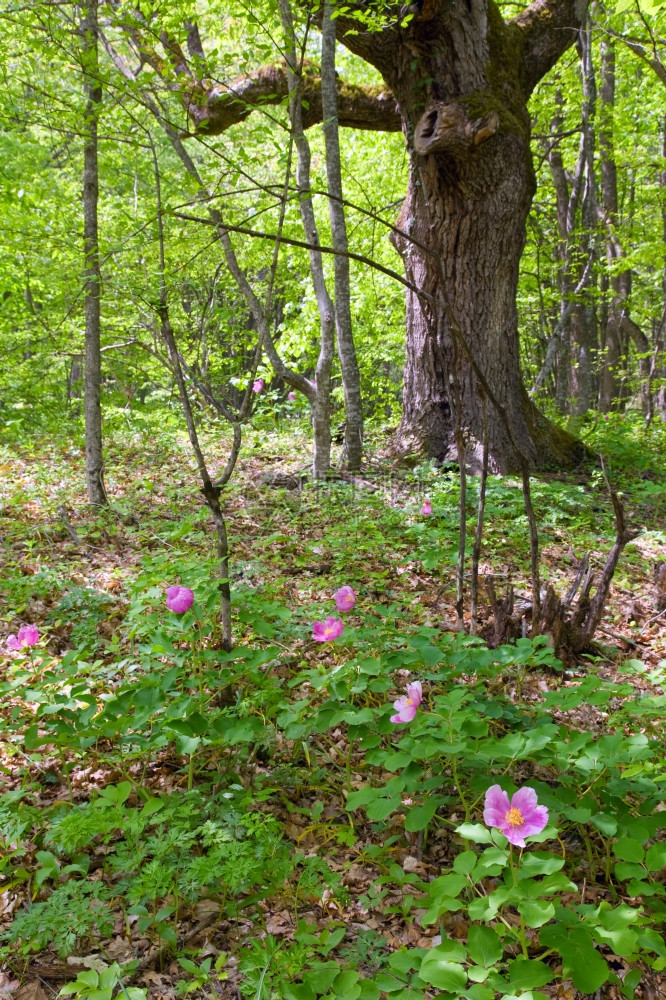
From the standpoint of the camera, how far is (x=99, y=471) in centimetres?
489

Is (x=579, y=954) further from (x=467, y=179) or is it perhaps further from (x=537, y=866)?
(x=467, y=179)

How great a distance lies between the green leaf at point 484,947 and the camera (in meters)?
1.11

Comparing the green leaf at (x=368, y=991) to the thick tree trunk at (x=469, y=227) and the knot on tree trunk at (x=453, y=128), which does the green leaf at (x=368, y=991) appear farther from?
the knot on tree trunk at (x=453, y=128)

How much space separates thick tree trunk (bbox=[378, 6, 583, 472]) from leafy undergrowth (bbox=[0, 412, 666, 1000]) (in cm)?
283

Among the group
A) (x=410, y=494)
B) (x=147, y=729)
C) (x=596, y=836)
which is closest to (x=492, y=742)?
(x=596, y=836)

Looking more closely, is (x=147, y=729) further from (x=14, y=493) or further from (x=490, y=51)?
(x=490, y=51)

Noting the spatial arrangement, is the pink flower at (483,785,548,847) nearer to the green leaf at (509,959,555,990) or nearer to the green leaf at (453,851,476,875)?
the green leaf at (453,851,476,875)

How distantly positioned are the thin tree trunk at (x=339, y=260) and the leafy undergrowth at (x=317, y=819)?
2741mm

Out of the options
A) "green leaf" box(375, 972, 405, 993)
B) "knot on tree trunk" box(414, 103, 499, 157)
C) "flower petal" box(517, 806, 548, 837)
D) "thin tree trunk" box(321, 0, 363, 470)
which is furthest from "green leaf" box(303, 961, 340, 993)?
"knot on tree trunk" box(414, 103, 499, 157)

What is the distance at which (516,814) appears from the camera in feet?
4.23

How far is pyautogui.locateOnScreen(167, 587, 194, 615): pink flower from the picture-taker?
195 cm

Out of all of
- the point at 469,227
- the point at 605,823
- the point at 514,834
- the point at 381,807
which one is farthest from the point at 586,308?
the point at 514,834

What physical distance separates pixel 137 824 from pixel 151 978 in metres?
0.35

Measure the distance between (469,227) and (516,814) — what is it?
5082 millimetres
